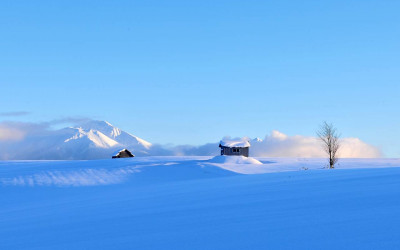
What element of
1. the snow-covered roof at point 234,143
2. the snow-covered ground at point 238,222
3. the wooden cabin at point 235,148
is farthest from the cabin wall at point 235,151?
the snow-covered ground at point 238,222

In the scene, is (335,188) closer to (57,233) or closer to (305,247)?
(305,247)

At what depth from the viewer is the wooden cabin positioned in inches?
1900

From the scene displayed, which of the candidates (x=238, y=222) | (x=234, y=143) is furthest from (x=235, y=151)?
(x=238, y=222)

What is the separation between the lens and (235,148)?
48312mm

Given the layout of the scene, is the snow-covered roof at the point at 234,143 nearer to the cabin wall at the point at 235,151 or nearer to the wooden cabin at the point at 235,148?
the wooden cabin at the point at 235,148

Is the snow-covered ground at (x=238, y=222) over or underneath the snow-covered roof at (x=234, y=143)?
underneath

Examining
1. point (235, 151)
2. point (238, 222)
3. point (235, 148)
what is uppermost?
point (235, 148)

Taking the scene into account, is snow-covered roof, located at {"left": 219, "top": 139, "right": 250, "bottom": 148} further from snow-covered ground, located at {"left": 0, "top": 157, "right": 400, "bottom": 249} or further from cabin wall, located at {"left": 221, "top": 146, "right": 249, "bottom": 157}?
snow-covered ground, located at {"left": 0, "top": 157, "right": 400, "bottom": 249}

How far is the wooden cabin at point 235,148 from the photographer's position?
158ft

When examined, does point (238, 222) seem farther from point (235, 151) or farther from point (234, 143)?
point (234, 143)

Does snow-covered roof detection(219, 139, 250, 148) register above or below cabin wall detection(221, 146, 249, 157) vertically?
above

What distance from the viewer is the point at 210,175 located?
3444 cm

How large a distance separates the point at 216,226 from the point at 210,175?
1064 inches

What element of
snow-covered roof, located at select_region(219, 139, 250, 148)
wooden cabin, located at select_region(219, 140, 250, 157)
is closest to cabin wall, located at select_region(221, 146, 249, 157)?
wooden cabin, located at select_region(219, 140, 250, 157)
